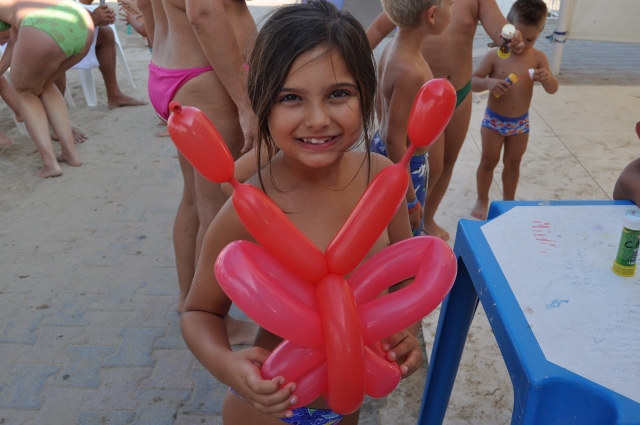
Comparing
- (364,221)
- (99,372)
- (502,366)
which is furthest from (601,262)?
(99,372)

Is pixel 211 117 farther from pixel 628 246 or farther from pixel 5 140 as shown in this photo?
pixel 5 140

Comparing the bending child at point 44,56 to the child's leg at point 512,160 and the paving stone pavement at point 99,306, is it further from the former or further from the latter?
the child's leg at point 512,160

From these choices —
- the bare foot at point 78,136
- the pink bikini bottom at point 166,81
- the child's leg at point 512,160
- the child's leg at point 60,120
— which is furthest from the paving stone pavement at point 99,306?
the child's leg at point 512,160

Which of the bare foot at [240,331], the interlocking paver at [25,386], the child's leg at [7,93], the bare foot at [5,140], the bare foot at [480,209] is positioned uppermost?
the child's leg at [7,93]

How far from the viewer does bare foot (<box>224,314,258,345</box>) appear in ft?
8.45

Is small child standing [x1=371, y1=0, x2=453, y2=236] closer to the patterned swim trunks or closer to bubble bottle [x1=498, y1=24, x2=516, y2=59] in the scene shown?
bubble bottle [x1=498, y1=24, x2=516, y2=59]

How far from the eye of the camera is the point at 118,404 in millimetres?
2346

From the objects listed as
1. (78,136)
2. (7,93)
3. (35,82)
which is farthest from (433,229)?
(7,93)

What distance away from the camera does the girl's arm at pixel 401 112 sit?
2328mm

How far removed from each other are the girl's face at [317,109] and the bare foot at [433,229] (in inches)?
86.2

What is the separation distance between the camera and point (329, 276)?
1.07 metres

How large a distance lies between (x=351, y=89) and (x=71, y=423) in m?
1.80

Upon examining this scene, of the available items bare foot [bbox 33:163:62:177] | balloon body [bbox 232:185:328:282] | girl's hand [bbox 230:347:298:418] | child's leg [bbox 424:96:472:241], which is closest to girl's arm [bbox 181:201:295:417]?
girl's hand [bbox 230:347:298:418]

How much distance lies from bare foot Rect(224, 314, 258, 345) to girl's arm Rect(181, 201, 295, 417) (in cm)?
124
